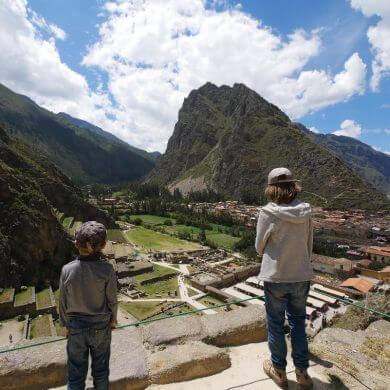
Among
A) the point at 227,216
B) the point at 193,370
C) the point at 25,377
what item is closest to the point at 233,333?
the point at 193,370

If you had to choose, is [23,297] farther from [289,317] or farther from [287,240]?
[287,240]

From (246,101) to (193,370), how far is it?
187 meters

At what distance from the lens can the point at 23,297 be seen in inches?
849

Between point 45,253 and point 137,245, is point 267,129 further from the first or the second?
point 45,253

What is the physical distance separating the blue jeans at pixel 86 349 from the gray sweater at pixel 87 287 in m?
0.09

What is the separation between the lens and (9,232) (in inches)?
1121

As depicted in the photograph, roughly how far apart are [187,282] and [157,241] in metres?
23.7

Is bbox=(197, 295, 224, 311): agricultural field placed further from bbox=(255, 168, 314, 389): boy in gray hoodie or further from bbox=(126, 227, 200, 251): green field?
bbox=(255, 168, 314, 389): boy in gray hoodie

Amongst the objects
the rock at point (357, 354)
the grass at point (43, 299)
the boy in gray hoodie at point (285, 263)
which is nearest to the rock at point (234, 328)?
the rock at point (357, 354)

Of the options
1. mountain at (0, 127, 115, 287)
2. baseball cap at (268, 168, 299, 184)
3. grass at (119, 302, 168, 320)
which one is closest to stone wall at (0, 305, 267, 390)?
baseball cap at (268, 168, 299, 184)

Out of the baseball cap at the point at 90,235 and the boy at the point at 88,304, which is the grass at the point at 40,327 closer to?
the boy at the point at 88,304

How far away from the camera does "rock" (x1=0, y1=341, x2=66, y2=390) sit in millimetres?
3574

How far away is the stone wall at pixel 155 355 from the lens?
364cm

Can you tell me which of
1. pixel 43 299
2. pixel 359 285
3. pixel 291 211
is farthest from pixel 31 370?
pixel 359 285
